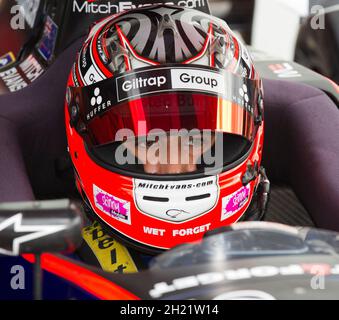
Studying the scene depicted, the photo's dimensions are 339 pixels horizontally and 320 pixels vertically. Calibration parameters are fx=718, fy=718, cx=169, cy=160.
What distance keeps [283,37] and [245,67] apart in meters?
1.40

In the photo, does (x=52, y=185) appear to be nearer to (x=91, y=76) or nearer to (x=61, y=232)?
(x=91, y=76)

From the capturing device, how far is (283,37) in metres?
3.13

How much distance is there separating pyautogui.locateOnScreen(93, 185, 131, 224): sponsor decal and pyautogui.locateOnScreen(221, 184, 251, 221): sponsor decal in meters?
0.23

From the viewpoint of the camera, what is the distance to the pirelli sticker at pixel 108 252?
1.75 metres

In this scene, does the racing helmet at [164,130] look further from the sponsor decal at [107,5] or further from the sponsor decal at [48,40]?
the sponsor decal at [48,40]

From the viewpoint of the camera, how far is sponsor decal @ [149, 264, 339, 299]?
1212mm

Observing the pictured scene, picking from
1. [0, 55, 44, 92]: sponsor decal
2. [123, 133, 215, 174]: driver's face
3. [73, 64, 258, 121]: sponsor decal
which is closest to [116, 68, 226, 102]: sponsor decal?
[73, 64, 258, 121]: sponsor decal

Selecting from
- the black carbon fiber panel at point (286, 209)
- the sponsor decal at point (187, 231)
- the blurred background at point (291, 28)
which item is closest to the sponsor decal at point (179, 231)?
the sponsor decal at point (187, 231)

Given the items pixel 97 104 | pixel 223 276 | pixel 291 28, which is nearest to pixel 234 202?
pixel 97 104

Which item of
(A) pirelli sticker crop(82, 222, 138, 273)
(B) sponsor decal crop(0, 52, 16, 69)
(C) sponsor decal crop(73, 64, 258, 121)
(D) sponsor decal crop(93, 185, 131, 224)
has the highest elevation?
(C) sponsor decal crop(73, 64, 258, 121)

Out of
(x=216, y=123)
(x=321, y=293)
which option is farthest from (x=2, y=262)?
(x=321, y=293)

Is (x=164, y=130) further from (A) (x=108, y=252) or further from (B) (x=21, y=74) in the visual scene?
(B) (x=21, y=74)

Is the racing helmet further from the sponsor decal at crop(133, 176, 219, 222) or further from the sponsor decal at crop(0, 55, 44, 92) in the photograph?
the sponsor decal at crop(0, 55, 44, 92)
